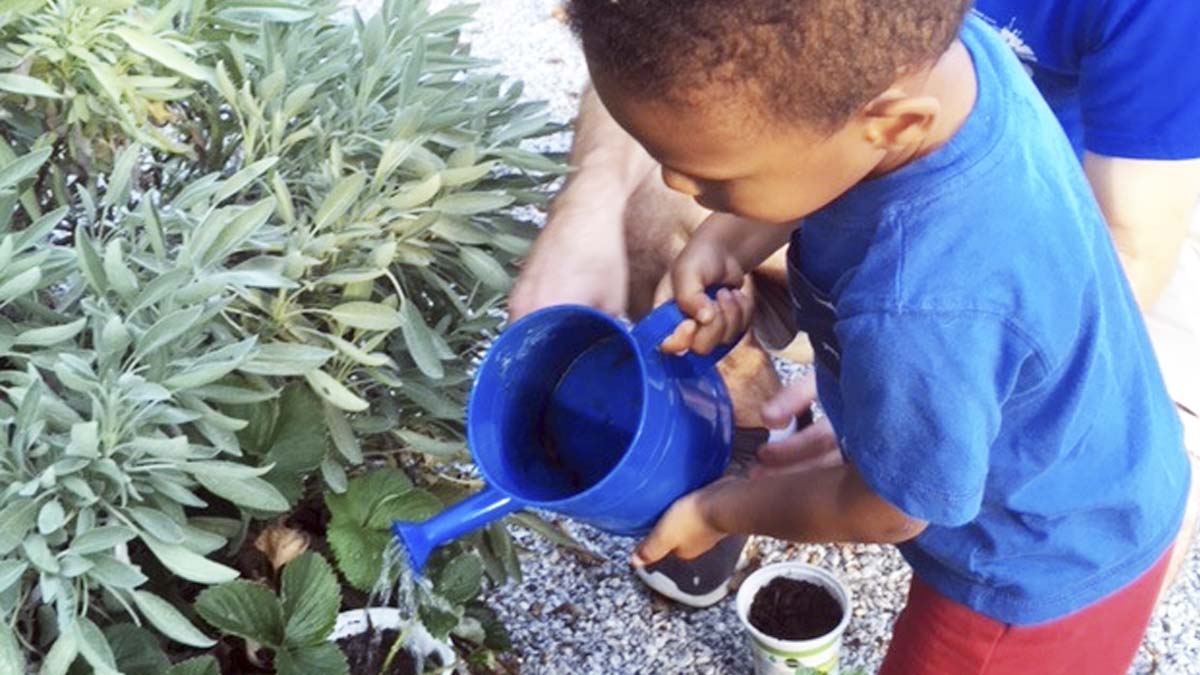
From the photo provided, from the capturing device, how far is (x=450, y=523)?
1729mm

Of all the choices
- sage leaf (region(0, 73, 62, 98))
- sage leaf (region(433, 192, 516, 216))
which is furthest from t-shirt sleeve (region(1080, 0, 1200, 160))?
sage leaf (region(0, 73, 62, 98))

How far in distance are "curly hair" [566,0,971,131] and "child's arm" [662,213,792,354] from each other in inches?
17.7

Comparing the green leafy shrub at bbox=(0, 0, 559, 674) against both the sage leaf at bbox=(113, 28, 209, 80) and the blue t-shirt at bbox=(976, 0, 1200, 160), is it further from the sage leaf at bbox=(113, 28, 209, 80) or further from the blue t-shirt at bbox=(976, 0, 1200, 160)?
the blue t-shirt at bbox=(976, 0, 1200, 160)

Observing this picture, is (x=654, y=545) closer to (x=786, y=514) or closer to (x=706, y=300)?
(x=786, y=514)

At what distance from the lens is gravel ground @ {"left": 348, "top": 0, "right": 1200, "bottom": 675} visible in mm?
2438

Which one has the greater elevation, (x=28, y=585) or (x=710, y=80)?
(x=710, y=80)

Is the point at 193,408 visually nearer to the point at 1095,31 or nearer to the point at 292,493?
the point at 292,493

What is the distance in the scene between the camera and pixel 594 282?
1.96 metres

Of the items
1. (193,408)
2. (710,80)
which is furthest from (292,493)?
(710,80)

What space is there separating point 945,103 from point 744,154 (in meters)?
0.21

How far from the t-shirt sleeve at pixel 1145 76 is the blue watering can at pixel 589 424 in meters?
0.61

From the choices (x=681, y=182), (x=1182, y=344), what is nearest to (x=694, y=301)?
(x=681, y=182)

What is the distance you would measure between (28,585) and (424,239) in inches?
24.3

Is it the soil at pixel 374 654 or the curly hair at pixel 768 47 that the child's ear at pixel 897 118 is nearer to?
the curly hair at pixel 768 47
